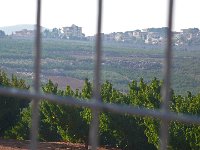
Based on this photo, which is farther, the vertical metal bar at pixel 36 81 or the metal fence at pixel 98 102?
the vertical metal bar at pixel 36 81

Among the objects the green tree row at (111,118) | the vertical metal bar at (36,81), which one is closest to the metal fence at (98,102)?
the vertical metal bar at (36,81)

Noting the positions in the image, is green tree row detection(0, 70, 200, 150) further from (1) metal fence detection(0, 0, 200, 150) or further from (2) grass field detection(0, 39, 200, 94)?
(1) metal fence detection(0, 0, 200, 150)

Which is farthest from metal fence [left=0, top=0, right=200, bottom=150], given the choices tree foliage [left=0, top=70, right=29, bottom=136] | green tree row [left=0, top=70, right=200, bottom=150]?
tree foliage [left=0, top=70, right=29, bottom=136]

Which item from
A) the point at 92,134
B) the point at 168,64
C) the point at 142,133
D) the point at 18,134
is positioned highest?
the point at 168,64

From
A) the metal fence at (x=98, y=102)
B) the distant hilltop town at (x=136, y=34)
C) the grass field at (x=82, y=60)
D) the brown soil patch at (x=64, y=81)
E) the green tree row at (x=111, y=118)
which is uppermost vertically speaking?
the distant hilltop town at (x=136, y=34)

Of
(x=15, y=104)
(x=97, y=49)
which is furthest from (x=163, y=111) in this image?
(x=15, y=104)

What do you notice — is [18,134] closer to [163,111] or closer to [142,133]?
[142,133]

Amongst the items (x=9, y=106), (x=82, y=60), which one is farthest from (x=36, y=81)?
(x=9, y=106)

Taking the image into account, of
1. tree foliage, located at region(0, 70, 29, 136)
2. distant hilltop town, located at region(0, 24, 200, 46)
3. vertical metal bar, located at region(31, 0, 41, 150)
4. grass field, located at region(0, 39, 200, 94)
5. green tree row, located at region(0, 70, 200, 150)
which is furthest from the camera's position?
green tree row, located at region(0, 70, 200, 150)

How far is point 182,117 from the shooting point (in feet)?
2.37

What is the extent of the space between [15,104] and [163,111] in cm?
1223

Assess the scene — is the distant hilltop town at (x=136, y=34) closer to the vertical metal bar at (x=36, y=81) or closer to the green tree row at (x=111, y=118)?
the vertical metal bar at (x=36, y=81)

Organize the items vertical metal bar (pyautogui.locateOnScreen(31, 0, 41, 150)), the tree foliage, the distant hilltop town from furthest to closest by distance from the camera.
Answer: the tree foliage < the distant hilltop town < vertical metal bar (pyautogui.locateOnScreen(31, 0, 41, 150))

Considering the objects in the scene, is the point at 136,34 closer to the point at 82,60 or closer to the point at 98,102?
the point at 98,102
